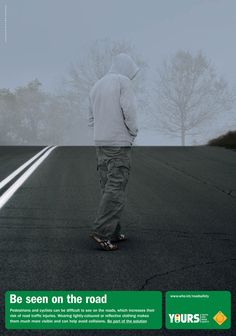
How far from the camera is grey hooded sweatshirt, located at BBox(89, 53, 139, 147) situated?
6.65 metres

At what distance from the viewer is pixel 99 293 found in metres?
4.71

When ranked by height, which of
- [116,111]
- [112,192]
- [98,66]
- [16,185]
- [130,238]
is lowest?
[130,238]

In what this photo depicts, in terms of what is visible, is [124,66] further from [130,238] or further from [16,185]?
[16,185]

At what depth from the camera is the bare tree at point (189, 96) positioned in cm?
6419

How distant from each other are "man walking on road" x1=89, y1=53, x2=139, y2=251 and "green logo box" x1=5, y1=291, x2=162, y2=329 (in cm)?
196

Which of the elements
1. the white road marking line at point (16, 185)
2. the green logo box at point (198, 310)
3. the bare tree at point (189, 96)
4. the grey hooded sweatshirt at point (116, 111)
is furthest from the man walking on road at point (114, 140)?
the bare tree at point (189, 96)

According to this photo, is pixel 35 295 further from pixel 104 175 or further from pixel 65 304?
pixel 104 175

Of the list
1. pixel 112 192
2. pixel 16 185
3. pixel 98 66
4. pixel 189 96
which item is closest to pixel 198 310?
pixel 112 192

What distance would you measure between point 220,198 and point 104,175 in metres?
3.64

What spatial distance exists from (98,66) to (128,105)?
2334 inches

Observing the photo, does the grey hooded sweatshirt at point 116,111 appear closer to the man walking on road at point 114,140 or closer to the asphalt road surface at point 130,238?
the man walking on road at point 114,140

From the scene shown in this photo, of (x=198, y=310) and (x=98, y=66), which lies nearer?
(x=198, y=310)

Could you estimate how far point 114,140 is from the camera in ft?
21.9

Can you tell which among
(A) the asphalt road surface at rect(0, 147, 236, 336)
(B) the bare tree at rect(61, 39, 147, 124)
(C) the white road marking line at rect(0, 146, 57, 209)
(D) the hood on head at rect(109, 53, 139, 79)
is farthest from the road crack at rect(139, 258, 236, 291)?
(B) the bare tree at rect(61, 39, 147, 124)
